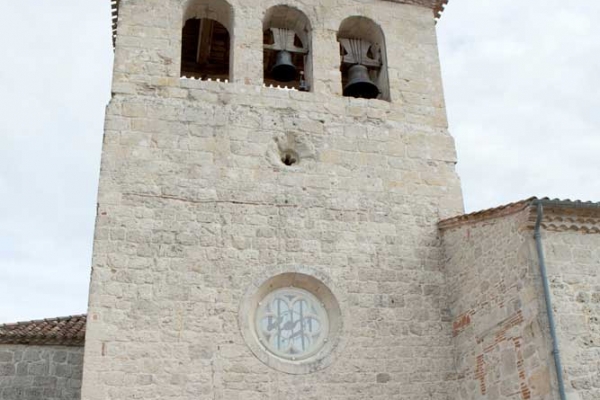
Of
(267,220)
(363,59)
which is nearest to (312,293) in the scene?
(267,220)

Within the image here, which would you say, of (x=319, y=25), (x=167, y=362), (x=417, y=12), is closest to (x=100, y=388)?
(x=167, y=362)

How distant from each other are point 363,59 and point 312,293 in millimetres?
3782

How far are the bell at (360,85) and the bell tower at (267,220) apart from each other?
1.0 inches

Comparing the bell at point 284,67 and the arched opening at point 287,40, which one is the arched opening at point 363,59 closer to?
the arched opening at point 287,40

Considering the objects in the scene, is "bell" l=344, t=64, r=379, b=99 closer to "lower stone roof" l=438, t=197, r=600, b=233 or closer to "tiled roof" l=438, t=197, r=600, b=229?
"tiled roof" l=438, t=197, r=600, b=229

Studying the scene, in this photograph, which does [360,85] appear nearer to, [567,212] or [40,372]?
[567,212]

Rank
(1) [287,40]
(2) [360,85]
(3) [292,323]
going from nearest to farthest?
(3) [292,323], (2) [360,85], (1) [287,40]

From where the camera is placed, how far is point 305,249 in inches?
350

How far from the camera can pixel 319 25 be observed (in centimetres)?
1076

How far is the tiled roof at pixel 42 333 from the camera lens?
9.55 metres

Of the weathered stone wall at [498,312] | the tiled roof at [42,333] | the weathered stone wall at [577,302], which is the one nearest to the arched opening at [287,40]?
the weathered stone wall at [498,312]

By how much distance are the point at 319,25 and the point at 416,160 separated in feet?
7.84

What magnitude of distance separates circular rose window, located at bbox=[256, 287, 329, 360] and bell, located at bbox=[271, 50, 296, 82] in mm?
3265

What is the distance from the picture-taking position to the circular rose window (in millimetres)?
8438
